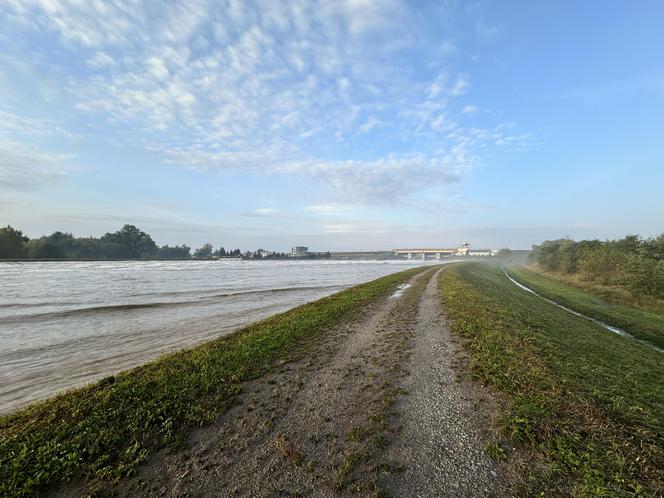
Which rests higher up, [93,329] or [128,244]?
[128,244]

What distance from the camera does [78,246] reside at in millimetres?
153375

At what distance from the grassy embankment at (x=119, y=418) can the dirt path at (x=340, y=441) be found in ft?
1.36

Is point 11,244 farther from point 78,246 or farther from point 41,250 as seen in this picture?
point 78,246

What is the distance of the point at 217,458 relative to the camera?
493cm

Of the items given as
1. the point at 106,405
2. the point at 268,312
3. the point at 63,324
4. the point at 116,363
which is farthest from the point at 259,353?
the point at 63,324

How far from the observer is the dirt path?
4309 mm

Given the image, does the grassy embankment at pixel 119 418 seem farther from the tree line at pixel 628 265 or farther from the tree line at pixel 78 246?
the tree line at pixel 78 246

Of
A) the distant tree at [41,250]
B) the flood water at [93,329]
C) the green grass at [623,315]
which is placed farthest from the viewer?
the distant tree at [41,250]

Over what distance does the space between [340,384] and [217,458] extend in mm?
3591

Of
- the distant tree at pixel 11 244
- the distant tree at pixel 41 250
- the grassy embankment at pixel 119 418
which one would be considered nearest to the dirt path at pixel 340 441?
the grassy embankment at pixel 119 418

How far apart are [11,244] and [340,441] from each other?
16248cm

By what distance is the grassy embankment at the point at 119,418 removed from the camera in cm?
459

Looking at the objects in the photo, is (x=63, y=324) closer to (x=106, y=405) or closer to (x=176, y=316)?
(x=176, y=316)

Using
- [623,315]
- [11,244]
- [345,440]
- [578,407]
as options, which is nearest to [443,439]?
[345,440]
